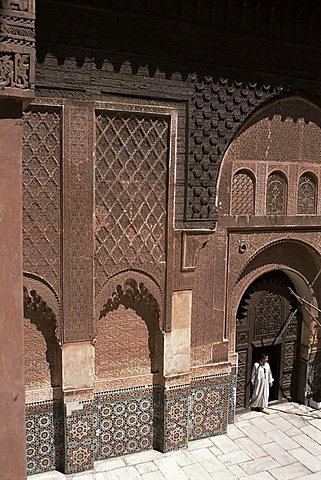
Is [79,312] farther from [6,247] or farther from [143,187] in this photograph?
[6,247]

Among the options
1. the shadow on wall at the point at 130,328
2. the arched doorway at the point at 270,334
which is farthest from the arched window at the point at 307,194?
the shadow on wall at the point at 130,328

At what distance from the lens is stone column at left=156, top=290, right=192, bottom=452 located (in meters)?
4.95

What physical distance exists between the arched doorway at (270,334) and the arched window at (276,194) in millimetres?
863

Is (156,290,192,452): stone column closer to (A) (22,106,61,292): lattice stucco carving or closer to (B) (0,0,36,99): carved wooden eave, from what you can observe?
(A) (22,106,61,292): lattice stucco carving

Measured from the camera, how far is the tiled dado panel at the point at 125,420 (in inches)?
190

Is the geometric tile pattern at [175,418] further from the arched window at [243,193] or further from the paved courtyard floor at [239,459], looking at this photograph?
the arched window at [243,193]

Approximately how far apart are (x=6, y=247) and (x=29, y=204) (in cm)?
187

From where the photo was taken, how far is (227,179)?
16.8 feet

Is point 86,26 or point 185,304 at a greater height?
point 86,26

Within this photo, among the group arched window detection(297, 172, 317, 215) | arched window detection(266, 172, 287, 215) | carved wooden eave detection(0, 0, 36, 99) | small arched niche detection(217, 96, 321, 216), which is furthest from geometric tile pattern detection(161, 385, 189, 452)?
carved wooden eave detection(0, 0, 36, 99)

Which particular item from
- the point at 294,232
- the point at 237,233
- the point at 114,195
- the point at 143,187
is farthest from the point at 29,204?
the point at 294,232

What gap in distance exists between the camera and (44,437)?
4602 mm

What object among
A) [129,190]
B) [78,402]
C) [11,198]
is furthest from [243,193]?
[11,198]

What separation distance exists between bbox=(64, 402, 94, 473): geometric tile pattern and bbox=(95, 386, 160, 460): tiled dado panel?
0.13 metres
